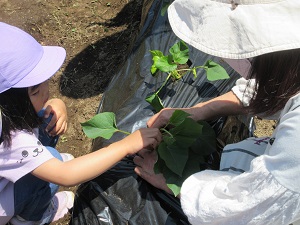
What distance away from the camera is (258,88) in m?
0.95

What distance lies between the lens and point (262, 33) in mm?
753

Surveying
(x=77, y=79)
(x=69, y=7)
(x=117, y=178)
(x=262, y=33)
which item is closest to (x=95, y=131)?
(x=117, y=178)

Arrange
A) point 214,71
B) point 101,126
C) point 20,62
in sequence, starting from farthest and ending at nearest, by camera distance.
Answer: point 214,71 → point 101,126 → point 20,62

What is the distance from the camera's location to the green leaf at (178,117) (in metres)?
1.27

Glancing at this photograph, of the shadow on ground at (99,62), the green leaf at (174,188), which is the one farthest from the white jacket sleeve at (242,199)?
the shadow on ground at (99,62)

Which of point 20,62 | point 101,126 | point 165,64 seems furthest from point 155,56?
point 20,62

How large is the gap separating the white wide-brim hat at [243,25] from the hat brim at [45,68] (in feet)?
1.64

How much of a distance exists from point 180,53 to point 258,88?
66cm

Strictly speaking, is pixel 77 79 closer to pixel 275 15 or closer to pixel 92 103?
pixel 92 103

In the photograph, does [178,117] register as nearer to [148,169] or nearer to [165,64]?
Answer: [148,169]

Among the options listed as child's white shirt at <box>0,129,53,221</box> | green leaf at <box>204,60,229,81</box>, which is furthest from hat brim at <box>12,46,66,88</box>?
green leaf at <box>204,60,229,81</box>

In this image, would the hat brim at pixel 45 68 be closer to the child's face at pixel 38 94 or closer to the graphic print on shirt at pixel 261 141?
the child's face at pixel 38 94

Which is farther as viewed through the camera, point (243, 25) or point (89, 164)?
point (89, 164)

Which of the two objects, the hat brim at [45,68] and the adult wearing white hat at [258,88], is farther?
the hat brim at [45,68]
